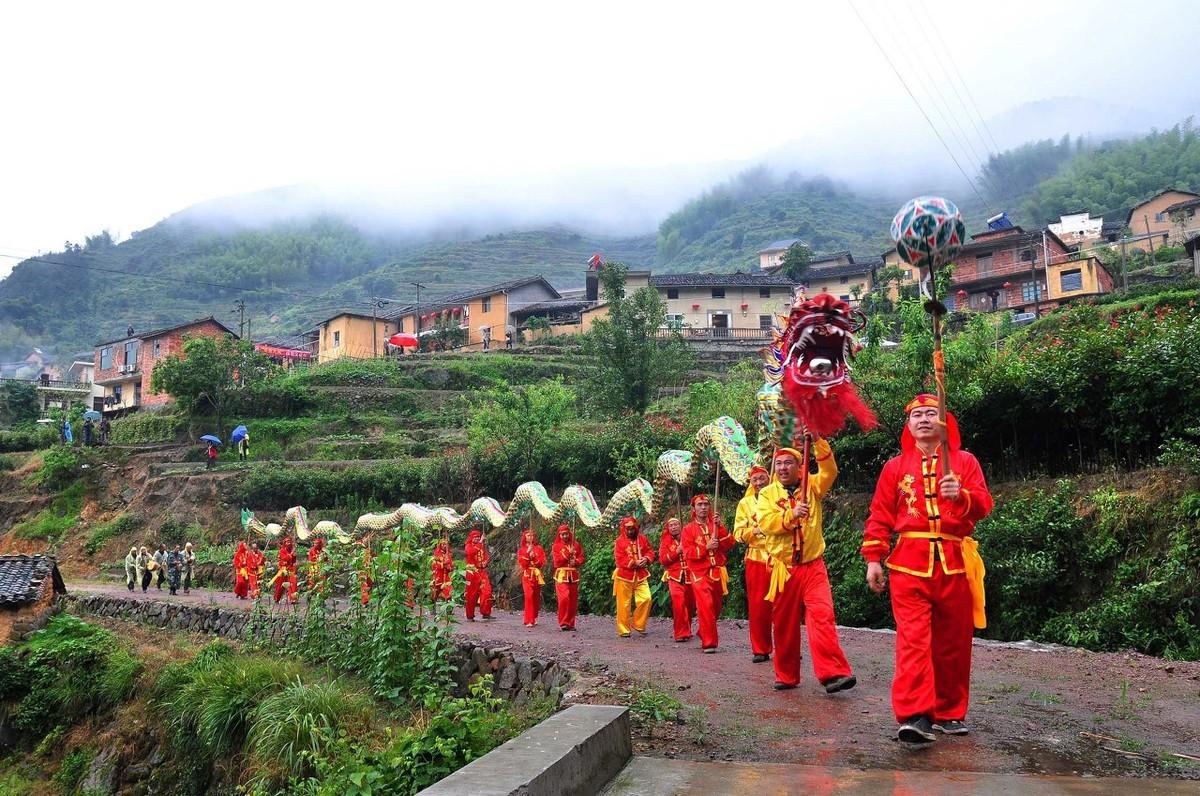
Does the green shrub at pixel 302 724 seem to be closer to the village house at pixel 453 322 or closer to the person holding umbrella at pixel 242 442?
the person holding umbrella at pixel 242 442

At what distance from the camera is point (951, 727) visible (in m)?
5.54

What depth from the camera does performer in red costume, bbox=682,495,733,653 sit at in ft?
34.2

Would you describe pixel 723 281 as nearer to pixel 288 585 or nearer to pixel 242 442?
pixel 242 442

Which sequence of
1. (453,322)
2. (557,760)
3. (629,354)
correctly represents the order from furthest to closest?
(453,322)
(629,354)
(557,760)

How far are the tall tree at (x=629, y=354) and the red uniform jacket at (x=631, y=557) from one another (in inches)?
456

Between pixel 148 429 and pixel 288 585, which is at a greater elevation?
pixel 148 429

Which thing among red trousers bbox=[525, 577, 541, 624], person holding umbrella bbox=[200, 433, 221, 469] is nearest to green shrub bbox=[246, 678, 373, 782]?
red trousers bbox=[525, 577, 541, 624]

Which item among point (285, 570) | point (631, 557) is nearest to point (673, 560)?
point (631, 557)

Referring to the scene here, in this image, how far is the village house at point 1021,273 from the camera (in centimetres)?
4316

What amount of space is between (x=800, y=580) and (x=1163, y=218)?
55971 mm

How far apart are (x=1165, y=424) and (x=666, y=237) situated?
121695 mm

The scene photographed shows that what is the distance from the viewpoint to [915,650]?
5.45m

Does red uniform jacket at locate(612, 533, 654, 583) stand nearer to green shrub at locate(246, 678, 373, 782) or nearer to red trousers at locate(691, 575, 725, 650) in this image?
red trousers at locate(691, 575, 725, 650)

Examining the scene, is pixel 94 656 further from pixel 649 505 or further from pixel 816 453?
pixel 816 453
